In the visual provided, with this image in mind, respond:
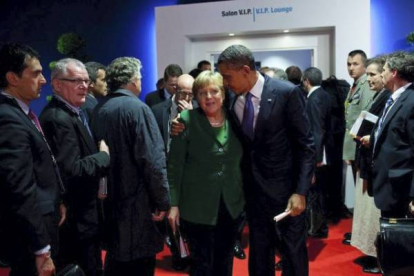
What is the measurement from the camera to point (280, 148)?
7.68ft

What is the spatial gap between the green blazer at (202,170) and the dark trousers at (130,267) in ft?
1.49

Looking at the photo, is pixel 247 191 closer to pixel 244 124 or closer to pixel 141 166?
pixel 244 124

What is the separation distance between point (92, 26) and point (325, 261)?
5032 millimetres

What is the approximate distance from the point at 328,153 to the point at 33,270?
3427 mm

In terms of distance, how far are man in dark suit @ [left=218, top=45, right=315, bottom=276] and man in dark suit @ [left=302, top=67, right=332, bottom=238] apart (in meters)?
1.79

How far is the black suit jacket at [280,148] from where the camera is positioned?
2309 millimetres

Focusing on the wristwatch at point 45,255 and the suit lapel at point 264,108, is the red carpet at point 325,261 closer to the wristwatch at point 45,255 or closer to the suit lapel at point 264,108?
the suit lapel at point 264,108

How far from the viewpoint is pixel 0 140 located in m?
1.72

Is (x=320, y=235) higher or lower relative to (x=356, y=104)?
lower

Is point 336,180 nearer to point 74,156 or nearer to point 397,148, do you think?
point 397,148

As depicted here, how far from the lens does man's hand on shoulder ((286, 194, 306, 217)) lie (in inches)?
91.4

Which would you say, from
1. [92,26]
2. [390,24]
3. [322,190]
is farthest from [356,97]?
[92,26]

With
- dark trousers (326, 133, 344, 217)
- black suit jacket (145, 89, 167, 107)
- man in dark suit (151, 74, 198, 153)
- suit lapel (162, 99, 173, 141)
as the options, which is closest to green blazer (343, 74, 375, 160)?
dark trousers (326, 133, 344, 217)

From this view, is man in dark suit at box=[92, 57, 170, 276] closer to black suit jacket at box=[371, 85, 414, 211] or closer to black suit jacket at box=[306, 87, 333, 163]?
black suit jacket at box=[371, 85, 414, 211]
